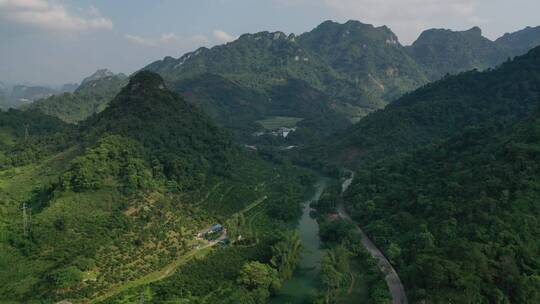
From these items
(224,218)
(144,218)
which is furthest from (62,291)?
(224,218)

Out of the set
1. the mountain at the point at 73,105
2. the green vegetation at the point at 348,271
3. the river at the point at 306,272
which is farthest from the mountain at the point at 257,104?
the green vegetation at the point at 348,271

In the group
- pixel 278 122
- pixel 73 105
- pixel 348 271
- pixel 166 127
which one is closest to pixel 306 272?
pixel 348 271

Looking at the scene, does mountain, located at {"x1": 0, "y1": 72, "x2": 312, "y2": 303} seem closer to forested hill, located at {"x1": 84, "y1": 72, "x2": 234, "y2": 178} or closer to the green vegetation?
forested hill, located at {"x1": 84, "y1": 72, "x2": 234, "y2": 178}

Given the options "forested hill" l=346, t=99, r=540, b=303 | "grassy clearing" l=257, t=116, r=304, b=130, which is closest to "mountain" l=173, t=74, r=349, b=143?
"grassy clearing" l=257, t=116, r=304, b=130

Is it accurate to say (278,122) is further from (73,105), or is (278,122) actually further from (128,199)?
(128,199)

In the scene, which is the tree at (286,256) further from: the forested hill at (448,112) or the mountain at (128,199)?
the forested hill at (448,112)
